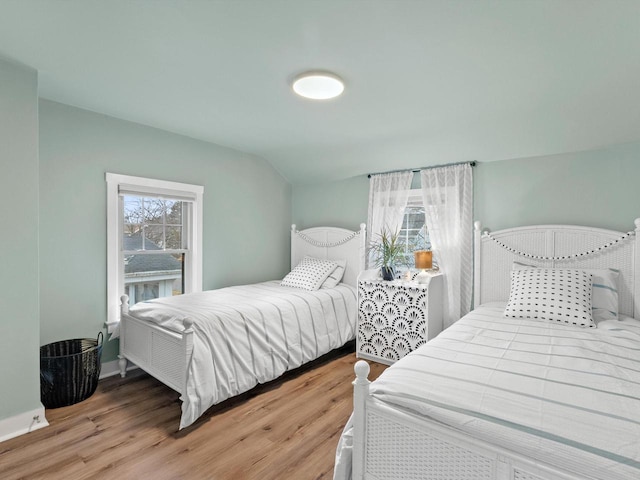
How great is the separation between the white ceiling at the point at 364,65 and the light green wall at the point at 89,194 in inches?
7.6

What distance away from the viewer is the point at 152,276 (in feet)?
11.4

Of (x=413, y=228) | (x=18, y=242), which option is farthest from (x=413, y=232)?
(x=18, y=242)

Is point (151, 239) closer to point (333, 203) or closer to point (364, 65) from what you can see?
point (333, 203)

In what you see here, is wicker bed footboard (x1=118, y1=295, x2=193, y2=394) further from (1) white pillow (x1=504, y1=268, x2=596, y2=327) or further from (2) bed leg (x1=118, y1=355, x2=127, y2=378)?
(1) white pillow (x1=504, y1=268, x2=596, y2=327)

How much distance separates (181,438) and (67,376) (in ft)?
3.50

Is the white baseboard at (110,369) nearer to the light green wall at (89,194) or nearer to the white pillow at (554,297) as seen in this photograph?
the light green wall at (89,194)

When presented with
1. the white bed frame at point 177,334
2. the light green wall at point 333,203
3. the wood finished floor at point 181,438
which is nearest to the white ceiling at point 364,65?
the light green wall at point 333,203

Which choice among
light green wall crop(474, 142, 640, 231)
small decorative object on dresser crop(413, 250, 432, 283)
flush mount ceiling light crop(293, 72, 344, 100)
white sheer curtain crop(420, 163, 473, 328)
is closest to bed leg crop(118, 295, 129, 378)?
flush mount ceiling light crop(293, 72, 344, 100)

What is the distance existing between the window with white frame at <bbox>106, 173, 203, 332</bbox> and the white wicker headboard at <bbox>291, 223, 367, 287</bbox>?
1.37 meters

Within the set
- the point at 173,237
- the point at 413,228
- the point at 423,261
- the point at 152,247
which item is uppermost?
the point at 413,228

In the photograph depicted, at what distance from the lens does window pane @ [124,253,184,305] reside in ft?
10.9

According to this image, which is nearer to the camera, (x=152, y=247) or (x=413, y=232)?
(x=152, y=247)

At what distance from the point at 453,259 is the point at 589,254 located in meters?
1.08

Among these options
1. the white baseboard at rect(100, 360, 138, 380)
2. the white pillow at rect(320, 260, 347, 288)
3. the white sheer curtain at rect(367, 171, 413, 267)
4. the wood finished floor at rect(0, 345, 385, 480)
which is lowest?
the wood finished floor at rect(0, 345, 385, 480)
